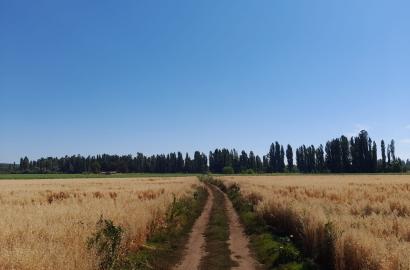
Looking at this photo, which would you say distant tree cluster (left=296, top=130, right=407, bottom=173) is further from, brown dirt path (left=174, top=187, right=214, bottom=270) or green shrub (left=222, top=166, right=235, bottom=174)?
brown dirt path (left=174, top=187, right=214, bottom=270)

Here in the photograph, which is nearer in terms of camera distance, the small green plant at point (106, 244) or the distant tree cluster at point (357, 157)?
the small green plant at point (106, 244)

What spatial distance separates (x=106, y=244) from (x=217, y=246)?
6.90 m

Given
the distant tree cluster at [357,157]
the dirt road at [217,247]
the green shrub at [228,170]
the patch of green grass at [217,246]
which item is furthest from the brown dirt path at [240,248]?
the green shrub at [228,170]

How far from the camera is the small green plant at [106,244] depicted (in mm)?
10234

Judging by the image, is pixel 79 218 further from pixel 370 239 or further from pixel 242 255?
pixel 370 239

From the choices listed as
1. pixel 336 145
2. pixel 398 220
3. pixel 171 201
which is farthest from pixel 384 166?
pixel 398 220

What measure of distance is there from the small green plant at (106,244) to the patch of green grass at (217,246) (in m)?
3.25

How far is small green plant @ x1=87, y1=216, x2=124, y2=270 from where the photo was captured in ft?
33.6

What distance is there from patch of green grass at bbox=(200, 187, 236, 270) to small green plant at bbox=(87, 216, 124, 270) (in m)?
3.25

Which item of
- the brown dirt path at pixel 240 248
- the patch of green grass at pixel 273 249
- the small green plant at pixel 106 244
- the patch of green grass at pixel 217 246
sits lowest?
the brown dirt path at pixel 240 248

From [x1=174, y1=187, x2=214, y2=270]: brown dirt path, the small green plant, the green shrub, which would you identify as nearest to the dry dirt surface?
[x1=174, y1=187, x2=214, y2=270]: brown dirt path

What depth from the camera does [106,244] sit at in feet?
35.9

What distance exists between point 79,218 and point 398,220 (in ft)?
33.6

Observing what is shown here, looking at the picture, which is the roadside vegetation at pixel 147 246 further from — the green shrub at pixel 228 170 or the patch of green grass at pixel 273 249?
the green shrub at pixel 228 170
